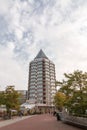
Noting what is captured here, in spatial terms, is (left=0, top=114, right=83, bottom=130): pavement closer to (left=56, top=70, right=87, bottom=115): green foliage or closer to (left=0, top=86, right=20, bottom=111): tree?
(left=56, top=70, right=87, bottom=115): green foliage

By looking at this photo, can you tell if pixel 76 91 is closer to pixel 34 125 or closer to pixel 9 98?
pixel 34 125

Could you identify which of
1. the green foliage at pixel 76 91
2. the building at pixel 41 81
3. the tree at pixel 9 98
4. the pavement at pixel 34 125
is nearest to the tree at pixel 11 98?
the tree at pixel 9 98

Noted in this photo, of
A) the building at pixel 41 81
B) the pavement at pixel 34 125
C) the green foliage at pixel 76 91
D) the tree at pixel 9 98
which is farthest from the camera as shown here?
the building at pixel 41 81

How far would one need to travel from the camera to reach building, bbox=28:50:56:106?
157m

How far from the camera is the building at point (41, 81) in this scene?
15738cm

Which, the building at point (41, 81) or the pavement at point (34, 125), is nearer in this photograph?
the pavement at point (34, 125)

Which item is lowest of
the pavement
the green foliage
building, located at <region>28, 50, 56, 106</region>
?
the pavement

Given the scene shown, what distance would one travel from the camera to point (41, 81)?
16088 cm

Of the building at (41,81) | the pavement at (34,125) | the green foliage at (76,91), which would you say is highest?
the building at (41,81)

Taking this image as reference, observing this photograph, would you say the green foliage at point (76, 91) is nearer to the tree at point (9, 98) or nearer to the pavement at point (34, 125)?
the pavement at point (34, 125)

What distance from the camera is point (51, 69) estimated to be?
17088 cm

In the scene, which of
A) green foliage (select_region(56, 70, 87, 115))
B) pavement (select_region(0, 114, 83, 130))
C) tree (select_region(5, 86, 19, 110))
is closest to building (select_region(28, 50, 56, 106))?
tree (select_region(5, 86, 19, 110))

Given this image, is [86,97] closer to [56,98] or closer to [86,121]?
[86,121]

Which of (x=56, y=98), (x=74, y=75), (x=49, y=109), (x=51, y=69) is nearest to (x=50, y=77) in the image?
(x=51, y=69)
